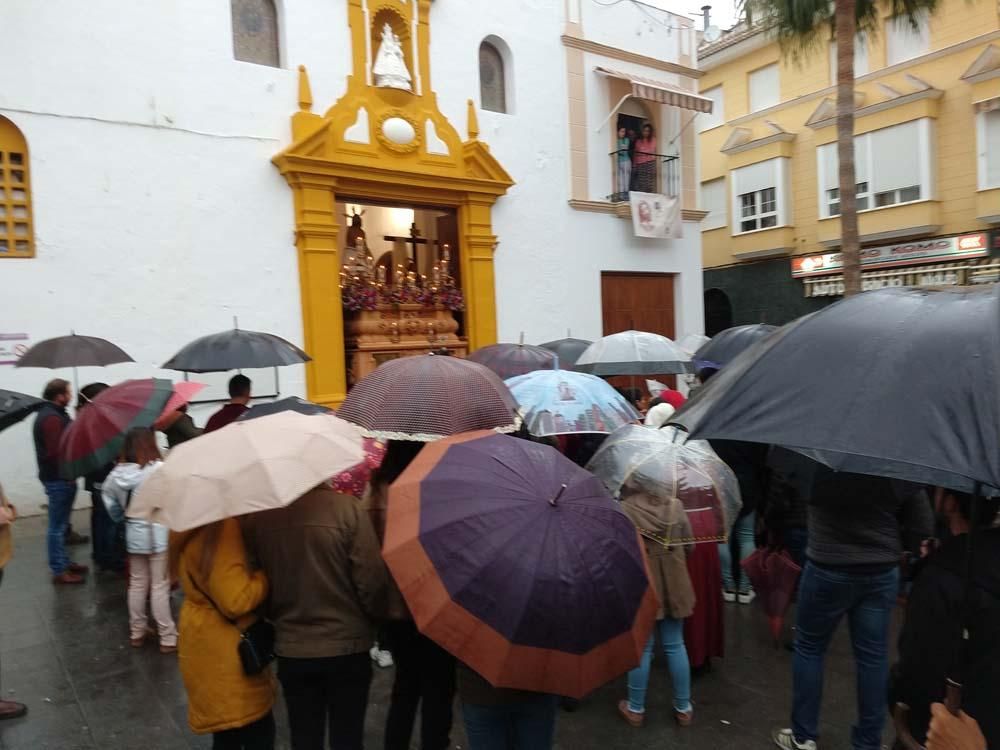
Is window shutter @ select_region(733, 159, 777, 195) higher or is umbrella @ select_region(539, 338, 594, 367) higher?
window shutter @ select_region(733, 159, 777, 195)

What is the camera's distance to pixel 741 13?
36.2 feet

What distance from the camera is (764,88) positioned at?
2109 centimetres

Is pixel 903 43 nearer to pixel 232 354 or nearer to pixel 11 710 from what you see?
pixel 232 354

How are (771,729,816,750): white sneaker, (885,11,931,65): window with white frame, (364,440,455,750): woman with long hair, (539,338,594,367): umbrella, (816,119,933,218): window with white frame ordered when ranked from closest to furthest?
(364,440,455,750): woman with long hair → (771,729,816,750): white sneaker → (539,338,594,367): umbrella → (885,11,931,65): window with white frame → (816,119,933,218): window with white frame

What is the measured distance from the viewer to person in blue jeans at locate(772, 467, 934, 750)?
10.1 ft

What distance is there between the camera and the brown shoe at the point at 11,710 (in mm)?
3930

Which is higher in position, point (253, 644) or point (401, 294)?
point (401, 294)

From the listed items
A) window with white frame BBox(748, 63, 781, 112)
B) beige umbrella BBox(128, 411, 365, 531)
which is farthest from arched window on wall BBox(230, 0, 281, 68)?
window with white frame BBox(748, 63, 781, 112)

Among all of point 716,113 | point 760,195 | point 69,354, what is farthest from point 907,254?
point 69,354

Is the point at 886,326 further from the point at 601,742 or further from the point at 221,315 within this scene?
the point at 221,315

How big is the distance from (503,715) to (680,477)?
1578 millimetres

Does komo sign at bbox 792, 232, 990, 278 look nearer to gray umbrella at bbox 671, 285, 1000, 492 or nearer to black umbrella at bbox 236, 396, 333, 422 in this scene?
black umbrella at bbox 236, 396, 333, 422

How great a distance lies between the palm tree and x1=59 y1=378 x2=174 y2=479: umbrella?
8.46 meters

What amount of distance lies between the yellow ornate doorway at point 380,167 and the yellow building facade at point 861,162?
25.4 feet
